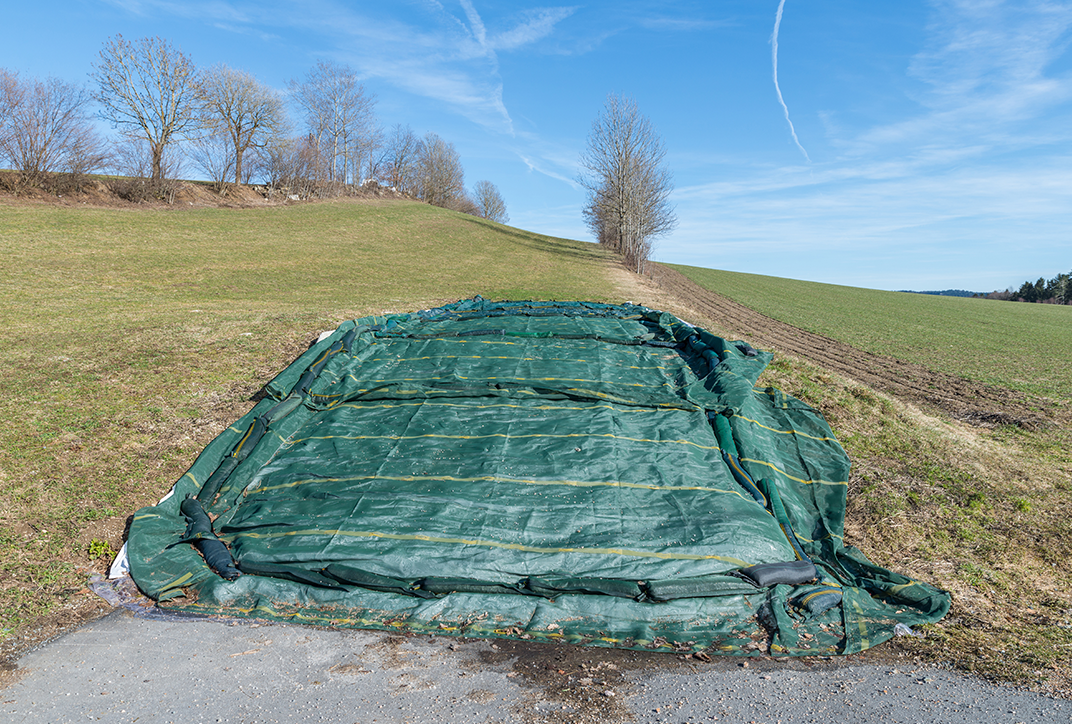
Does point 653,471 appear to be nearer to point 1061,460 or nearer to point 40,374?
point 1061,460

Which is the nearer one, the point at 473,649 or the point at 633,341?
the point at 473,649

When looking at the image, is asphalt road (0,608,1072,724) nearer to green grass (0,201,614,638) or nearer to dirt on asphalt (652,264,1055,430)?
green grass (0,201,614,638)

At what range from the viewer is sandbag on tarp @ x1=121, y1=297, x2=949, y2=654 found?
3660 millimetres

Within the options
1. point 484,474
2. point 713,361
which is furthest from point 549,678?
point 713,361

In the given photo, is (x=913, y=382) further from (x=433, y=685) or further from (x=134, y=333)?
(x=134, y=333)

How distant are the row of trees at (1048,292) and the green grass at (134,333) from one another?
5120cm

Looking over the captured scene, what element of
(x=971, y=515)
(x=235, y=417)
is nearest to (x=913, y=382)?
(x=971, y=515)

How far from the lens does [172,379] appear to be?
23.3 feet

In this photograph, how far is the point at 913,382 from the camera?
1095 cm

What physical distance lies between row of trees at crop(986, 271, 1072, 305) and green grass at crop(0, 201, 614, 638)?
5120 cm

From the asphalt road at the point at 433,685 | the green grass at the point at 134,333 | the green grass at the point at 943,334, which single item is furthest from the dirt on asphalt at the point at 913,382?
the asphalt road at the point at 433,685

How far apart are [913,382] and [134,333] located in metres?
13.8

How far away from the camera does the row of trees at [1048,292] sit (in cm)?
5019

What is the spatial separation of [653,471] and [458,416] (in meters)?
2.05
